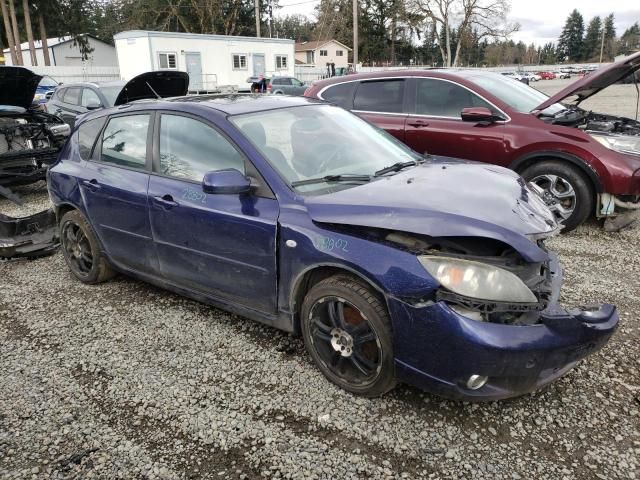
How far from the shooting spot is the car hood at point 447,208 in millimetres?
2491

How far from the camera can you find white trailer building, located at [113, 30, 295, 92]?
30.9 metres

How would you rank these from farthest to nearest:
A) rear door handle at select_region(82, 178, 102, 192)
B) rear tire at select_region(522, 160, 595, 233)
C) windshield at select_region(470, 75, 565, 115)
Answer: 1. windshield at select_region(470, 75, 565, 115)
2. rear tire at select_region(522, 160, 595, 233)
3. rear door handle at select_region(82, 178, 102, 192)

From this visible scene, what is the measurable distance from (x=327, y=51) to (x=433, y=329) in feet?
232

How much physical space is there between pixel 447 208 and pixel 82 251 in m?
3.49

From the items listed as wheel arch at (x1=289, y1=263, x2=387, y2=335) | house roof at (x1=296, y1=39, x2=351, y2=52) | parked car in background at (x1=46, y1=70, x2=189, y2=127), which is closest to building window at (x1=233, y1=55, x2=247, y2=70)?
parked car in background at (x1=46, y1=70, x2=189, y2=127)

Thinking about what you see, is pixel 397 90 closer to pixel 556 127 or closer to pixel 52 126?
pixel 556 127

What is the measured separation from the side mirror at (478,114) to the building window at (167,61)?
28.7m

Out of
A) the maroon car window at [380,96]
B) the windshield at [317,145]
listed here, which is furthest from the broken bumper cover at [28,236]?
the maroon car window at [380,96]

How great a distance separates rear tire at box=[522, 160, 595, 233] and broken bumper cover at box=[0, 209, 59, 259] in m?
5.21

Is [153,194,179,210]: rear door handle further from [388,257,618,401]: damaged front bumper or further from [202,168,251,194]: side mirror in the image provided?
[388,257,618,401]: damaged front bumper

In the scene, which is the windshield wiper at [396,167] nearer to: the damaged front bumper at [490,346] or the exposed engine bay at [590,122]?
the damaged front bumper at [490,346]

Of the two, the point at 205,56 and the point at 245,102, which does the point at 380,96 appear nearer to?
the point at 245,102

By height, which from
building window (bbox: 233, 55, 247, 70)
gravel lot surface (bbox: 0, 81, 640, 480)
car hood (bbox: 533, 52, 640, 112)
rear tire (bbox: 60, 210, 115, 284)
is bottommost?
gravel lot surface (bbox: 0, 81, 640, 480)

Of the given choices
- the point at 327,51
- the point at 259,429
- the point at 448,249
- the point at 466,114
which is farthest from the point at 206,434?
the point at 327,51
